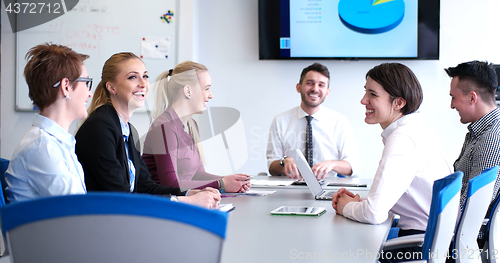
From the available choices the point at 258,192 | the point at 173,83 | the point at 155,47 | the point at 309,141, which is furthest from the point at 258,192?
the point at 155,47

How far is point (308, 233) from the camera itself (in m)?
1.37

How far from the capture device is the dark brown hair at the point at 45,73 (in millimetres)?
1395

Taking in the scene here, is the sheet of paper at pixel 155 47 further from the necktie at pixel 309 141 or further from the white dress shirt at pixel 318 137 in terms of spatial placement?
the necktie at pixel 309 141

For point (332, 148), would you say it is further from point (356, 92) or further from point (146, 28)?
point (146, 28)

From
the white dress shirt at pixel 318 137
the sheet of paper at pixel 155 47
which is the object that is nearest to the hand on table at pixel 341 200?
the white dress shirt at pixel 318 137

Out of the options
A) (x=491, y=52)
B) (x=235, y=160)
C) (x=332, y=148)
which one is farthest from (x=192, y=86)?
(x=491, y=52)

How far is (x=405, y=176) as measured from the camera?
1.55 meters

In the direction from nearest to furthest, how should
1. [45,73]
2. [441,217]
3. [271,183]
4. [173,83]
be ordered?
[441,217]
[45,73]
[173,83]
[271,183]

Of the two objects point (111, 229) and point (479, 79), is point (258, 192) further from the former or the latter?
point (111, 229)

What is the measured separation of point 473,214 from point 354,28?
286 cm

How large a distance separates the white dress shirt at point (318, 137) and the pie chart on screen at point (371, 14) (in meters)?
0.99

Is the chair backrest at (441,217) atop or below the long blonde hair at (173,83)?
below

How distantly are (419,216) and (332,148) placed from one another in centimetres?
176

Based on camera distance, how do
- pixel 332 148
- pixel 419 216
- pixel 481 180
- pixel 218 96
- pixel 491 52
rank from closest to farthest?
pixel 481 180 < pixel 419 216 < pixel 332 148 < pixel 491 52 < pixel 218 96
